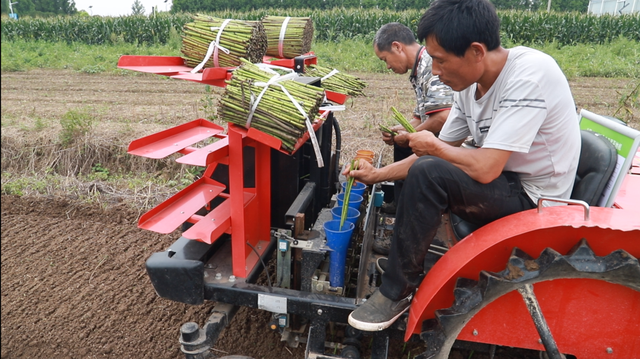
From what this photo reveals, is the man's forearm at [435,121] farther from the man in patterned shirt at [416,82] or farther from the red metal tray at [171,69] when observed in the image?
the red metal tray at [171,69]

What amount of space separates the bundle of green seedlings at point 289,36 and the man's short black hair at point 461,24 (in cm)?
216

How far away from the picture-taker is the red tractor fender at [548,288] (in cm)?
182

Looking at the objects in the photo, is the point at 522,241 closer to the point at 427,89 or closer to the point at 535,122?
the point at 535,122

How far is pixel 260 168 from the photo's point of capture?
8.96 ft

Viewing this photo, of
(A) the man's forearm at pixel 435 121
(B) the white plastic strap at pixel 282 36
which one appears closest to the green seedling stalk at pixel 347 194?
(A) the man's forearm at pixel 435 121

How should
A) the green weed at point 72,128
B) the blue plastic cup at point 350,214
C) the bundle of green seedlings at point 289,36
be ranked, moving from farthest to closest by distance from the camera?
the green weed at point 72,128, the bundle of green seedlings at point 289,36, the blue plastic cup at point 350,214

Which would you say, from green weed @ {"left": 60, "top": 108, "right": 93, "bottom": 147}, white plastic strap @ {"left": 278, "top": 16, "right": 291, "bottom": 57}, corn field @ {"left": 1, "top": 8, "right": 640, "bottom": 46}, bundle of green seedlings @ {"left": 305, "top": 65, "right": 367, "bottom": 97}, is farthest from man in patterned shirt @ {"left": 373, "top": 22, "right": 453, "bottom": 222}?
corn field @ {"left": 1, "top": 8, "right": 640, "bottom": 46}

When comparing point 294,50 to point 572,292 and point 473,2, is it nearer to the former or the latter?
point 473,2

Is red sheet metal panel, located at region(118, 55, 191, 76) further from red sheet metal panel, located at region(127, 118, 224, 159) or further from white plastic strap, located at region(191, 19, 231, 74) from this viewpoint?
red sheet metal panel, located at region(127, 118, 224, 159)

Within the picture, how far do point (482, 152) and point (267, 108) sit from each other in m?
1.05

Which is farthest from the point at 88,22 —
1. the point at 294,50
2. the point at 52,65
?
the point at 294,50

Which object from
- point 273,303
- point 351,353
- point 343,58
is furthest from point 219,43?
point 343,58

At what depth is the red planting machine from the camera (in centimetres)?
183

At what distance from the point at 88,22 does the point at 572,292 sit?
83.2ft
